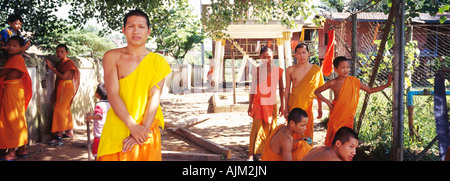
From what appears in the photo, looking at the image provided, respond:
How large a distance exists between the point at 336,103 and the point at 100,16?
6.77 meters

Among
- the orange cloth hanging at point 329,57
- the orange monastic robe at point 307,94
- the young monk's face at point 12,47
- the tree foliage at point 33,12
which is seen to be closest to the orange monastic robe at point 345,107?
the orange monastic robe at point 307,94

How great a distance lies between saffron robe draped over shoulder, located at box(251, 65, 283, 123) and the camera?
502 centimetres

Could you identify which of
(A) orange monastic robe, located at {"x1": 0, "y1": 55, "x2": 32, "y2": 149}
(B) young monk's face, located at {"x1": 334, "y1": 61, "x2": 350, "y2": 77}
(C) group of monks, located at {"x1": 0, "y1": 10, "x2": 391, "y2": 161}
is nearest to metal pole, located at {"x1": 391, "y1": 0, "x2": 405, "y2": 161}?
(C) group of monks, located at {"x1": 0, "y1": 10, "x2": 391, "y2": 161}

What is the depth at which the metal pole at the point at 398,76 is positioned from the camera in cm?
357

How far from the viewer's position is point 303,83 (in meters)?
4.81

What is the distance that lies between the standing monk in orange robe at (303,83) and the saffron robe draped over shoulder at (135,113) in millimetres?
2616

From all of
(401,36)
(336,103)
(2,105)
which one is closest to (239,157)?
(336,103)

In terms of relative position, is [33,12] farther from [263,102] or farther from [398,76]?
[398,76]

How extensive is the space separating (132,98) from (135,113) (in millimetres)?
121

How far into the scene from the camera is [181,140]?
21.7 ft

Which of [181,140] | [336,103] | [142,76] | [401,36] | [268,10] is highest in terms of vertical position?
[268,10]

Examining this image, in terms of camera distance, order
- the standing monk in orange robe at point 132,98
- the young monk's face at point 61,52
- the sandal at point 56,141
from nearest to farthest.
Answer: the standing monk in orange robe at point 132,98
the sandal at point 56,141
the young monk's face at point 61,52

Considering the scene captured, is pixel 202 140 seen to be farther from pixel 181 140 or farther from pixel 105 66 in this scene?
pixel 105 66

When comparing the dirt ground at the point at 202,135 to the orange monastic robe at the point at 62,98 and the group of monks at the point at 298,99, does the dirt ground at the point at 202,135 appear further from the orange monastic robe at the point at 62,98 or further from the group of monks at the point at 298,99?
the group of monks at the point at 298,99
